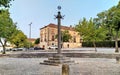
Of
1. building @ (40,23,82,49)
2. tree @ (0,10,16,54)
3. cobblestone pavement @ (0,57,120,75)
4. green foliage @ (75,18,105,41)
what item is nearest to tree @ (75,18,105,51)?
green foliage @ (75,18,105,41)

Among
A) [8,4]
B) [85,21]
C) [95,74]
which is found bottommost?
[95,74]

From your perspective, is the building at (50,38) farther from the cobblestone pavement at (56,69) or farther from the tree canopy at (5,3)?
the tree canopy at (5,3)

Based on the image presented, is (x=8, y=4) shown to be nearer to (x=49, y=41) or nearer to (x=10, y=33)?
(x=10, y=33)

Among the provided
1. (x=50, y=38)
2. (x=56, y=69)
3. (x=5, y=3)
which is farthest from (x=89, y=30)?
(x=50, y=38)

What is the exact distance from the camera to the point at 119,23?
36.2m

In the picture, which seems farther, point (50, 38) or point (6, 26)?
point (50, 38)

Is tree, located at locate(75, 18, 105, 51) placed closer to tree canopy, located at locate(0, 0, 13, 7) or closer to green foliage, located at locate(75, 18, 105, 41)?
green foliage, located at locate(75, 18, 105, 41)

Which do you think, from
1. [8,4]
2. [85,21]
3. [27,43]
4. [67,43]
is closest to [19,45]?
[27,43]

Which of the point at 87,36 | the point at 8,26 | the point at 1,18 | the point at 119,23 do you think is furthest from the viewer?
the point at 87,36

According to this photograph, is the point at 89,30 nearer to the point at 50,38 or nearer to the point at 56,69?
the point at 56,69

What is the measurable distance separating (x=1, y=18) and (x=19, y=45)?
159 ft

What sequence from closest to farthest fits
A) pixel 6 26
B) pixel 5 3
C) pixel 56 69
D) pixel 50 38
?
pixel 5 3, pixel 56 69, pixel 6 26, pixel 50 38

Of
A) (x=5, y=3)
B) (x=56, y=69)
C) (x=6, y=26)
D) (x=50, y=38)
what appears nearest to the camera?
A: (x=5, y=3)

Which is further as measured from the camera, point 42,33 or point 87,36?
point 42,33
